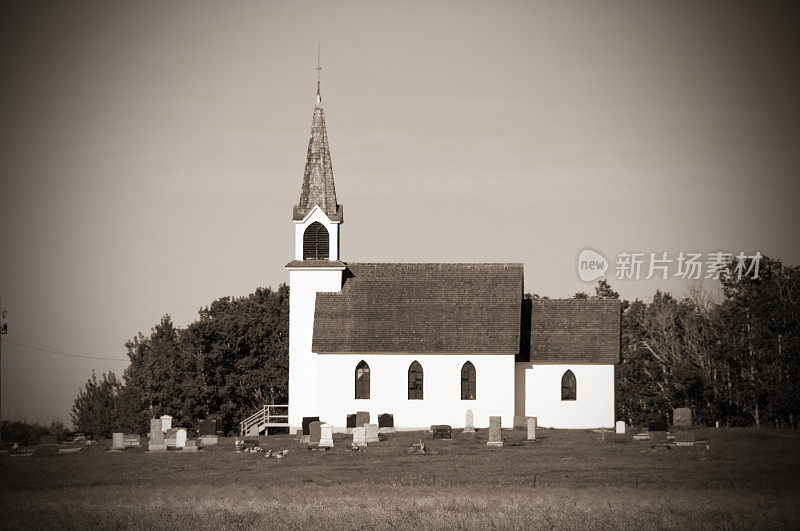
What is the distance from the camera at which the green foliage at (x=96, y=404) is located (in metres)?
104

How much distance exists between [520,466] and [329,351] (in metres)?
18.4

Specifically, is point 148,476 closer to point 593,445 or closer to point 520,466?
point 520,466

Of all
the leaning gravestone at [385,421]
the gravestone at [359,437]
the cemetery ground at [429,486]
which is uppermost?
the leaning gravestone at [385,421]

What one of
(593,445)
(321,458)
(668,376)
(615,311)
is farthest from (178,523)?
(668,376)

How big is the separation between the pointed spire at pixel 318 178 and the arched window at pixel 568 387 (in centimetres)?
1387

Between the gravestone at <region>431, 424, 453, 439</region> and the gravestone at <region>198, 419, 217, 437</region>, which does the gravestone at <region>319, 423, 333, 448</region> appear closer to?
the gravestone at <region>431, 424, 453, 439</region>

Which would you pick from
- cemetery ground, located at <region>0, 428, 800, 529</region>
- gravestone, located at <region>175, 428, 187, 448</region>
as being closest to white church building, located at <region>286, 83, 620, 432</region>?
cemetery ground, located at <region>0, 428, 800, 529</region>

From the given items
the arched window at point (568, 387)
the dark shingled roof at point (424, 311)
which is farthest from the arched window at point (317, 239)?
the arched window at point (568, 387)

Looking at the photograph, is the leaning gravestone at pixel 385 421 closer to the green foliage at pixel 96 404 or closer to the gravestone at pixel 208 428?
the gravestone at pixel 208 428

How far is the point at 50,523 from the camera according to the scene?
3516 cm

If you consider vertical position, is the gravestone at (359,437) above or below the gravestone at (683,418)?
below

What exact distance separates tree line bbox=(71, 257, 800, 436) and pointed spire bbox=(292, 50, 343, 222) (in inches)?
632

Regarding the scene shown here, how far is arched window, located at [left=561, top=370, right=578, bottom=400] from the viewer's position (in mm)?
61719

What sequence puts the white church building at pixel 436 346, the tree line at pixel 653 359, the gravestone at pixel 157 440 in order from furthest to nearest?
the tree line at pixel 653 359, the white church building at pixel 436 346, the gravestone at pixel 157 440
